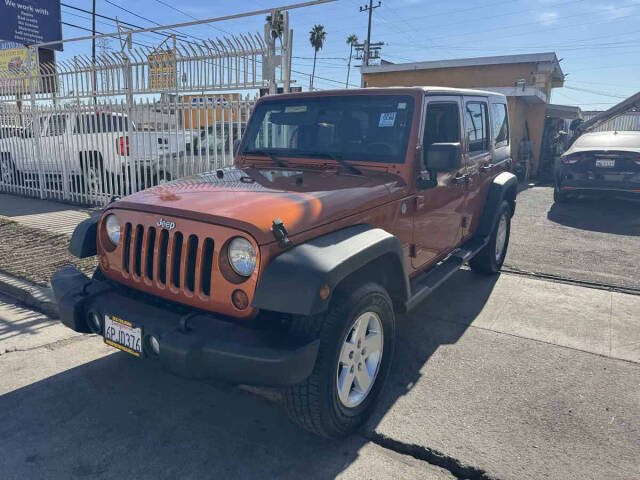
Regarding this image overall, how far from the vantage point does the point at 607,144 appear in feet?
32.0

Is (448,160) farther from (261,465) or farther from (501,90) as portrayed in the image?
(501,90)

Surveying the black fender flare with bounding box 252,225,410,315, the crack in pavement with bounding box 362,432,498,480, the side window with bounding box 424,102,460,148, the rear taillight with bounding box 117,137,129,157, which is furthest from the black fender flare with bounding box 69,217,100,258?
the rear taillight with bounding box 117,137,129,157

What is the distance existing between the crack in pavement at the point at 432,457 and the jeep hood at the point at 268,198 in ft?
4.21

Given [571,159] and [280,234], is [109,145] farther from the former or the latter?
[571,159]

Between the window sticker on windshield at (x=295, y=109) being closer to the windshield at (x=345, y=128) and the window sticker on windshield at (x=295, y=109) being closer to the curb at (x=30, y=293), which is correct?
the windshield at (x=345, y=128)

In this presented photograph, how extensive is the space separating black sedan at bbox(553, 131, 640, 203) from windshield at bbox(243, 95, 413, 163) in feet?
24.2

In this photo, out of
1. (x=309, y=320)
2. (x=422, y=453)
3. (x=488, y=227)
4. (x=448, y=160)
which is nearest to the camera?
(x=309, y=320)

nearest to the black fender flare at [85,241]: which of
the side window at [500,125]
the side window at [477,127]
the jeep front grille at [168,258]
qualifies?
the jeep front grille at [168,258]

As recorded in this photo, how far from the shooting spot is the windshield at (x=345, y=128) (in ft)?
11.9

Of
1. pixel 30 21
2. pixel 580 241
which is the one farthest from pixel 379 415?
pixel 30 21

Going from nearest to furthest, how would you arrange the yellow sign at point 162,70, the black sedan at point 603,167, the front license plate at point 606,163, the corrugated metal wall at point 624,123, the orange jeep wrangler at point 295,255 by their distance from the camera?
the orange jeep wrangler at point 295,255 < the yellow sign at point 162,70 < the black sedan at point 603,167 < the front license plate at point 606,163 < the corrugated metal wall at point 624,123

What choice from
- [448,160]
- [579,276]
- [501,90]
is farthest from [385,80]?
[448,160]

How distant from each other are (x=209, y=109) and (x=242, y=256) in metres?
5.63

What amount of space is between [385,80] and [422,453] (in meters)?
17.0
